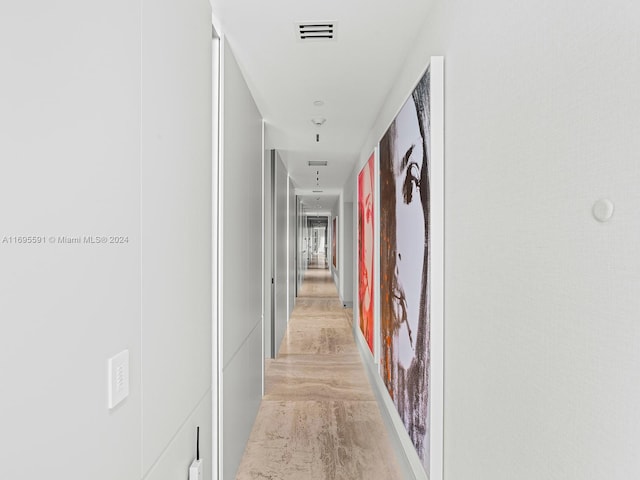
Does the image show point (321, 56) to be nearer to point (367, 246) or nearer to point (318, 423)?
point (367, 246)

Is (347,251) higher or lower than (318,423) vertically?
higher

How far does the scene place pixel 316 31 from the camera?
7.10ft

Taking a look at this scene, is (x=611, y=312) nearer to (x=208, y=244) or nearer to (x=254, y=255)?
(x=208, y=244)

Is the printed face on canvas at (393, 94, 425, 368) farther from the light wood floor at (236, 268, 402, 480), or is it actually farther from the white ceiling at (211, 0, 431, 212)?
the light wood floor at (236, 268, 402, 480)

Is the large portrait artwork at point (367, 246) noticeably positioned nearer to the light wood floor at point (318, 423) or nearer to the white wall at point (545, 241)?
the light wood floor at point (318, 423)

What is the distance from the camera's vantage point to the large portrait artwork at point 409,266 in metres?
1.89

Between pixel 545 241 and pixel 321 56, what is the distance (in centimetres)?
194

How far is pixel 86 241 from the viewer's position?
875mm

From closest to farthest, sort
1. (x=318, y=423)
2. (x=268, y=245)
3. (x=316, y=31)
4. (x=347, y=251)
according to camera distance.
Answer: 1. (x=316, y=31)
2. (x=318, y=423)
3. (x=268, y=245)
4. (x=347, y=251)

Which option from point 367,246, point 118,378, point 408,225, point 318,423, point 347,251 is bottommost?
point 318,423

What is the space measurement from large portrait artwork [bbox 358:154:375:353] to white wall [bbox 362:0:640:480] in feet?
7.22

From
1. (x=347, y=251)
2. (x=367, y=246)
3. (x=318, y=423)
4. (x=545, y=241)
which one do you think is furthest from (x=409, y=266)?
(x=347, y=251)

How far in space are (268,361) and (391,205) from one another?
290cm

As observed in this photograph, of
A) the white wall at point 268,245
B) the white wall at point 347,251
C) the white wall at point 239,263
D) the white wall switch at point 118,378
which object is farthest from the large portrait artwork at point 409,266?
the white wall at point 347,251
